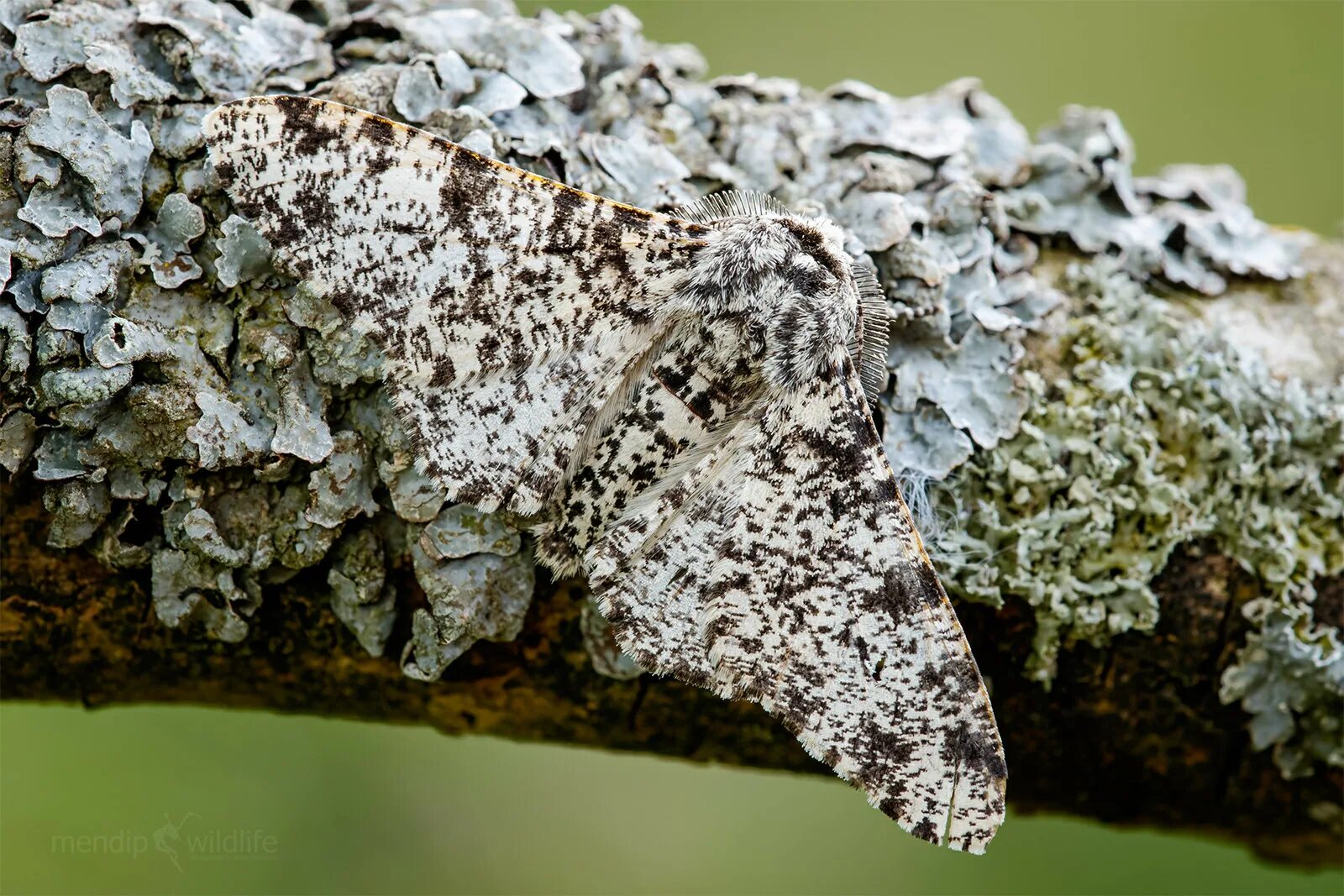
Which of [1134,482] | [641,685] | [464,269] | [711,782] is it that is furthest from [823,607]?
[711,782]

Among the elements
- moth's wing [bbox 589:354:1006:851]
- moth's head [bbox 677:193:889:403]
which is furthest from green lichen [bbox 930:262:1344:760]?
moth's head [bbox 677:193:889:403]

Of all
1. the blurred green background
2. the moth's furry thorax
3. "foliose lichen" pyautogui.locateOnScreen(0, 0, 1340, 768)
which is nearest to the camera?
"foliose lichen" pyautogui.locateOnScreen(0, 0, 1340, 768)

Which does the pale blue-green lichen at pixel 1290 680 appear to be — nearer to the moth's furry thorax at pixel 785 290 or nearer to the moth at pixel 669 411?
the moth at pixel 669 411

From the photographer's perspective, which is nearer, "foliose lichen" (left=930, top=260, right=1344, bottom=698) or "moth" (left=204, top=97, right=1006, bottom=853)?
"moth" (left=204, top=97, right=1006, bottom=853)

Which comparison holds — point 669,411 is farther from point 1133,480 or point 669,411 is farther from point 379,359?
point 1133,480

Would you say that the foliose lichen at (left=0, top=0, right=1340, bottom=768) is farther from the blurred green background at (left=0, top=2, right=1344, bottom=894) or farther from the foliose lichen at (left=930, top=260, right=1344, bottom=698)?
the blurred green background at (left=0, top=2, right=1344, bottom=894)
